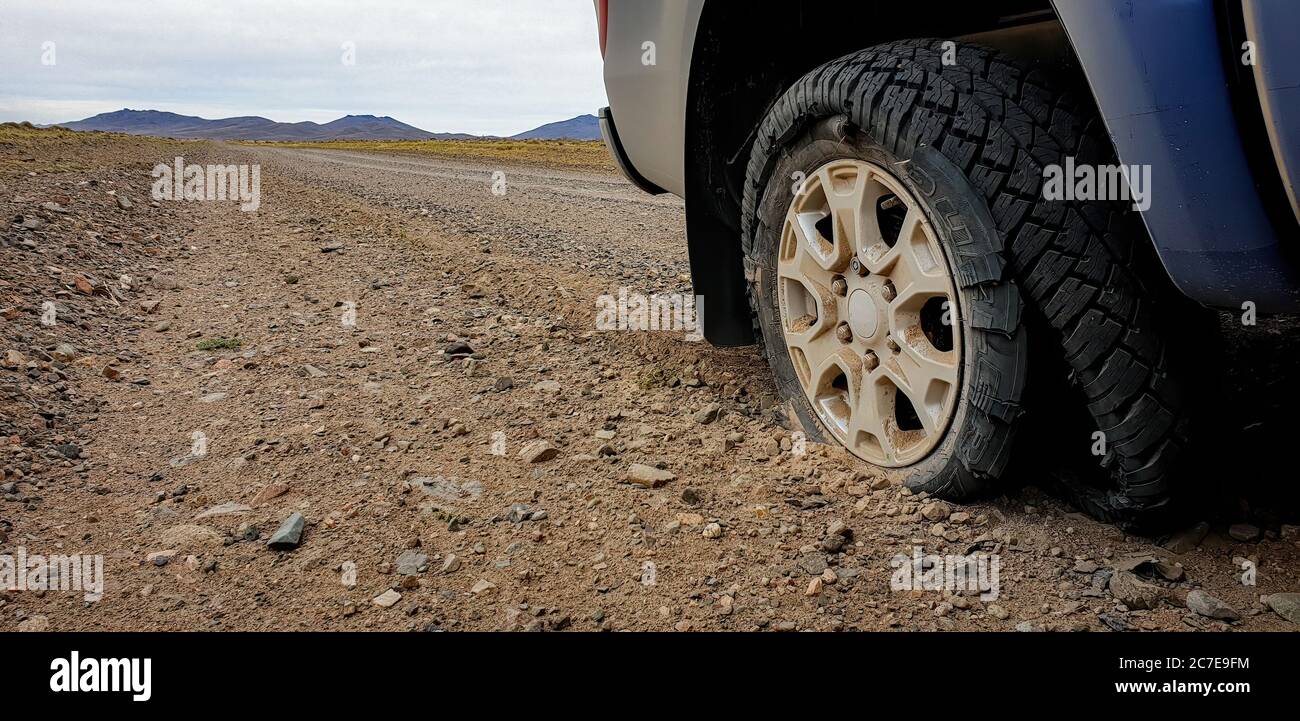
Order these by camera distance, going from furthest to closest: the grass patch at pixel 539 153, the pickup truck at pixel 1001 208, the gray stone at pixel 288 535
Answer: the grass patch at pixel 539 153, the gray stone at pixel 288 535, the pickup truck at pixel 1001 208

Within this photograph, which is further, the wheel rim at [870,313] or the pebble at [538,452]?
the pebble at [538,452]

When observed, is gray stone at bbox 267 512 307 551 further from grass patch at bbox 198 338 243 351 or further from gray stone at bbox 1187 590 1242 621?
gray stone at bbox 1187 590 1242 621

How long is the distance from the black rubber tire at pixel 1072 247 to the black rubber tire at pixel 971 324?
2 cm

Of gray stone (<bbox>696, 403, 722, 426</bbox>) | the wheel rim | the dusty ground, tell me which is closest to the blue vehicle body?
the wheel rim

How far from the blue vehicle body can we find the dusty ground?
75cm

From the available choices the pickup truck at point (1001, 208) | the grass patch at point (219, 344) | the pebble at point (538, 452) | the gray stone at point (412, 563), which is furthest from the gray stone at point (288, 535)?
the grass patch at point (219, 344)

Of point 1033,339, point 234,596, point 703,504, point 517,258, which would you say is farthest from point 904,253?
point 517,258

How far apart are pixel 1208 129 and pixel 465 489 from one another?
1984 mm

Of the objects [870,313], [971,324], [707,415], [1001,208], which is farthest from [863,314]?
[707,415]

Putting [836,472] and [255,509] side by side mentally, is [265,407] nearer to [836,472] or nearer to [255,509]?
[255,509]

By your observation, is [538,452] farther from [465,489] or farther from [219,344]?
[219,344]

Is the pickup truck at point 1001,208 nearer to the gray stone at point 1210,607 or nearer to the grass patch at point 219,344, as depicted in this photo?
the gray stone at point 1210,607

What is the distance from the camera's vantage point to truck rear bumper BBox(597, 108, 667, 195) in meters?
3.62

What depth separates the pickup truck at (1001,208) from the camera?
1412 mm
